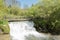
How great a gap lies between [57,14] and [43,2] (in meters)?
2.50

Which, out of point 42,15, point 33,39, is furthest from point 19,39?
point 42,15

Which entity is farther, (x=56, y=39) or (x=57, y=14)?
(x=57, y=14)

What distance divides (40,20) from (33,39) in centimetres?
517

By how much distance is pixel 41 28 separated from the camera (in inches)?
734

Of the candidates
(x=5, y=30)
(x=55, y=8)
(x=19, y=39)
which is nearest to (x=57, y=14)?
(x=55, y=8)

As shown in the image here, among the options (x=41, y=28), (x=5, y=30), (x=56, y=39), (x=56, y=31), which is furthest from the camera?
(x=41, y=28)

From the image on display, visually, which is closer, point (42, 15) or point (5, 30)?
point (5, 30)

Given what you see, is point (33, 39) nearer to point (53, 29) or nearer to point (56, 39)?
point (56, 39)

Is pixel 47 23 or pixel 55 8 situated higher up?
pixel 55 8

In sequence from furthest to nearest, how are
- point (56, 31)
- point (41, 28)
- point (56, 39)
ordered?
point (41, 28), point (56, 31), point (56, 39)

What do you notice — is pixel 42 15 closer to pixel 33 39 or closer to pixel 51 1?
pixel 51 1

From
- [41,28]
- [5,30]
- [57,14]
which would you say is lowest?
[41,28]

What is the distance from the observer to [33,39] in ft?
48.4

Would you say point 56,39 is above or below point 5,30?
below
